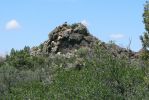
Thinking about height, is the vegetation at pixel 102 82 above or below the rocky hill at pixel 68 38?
below

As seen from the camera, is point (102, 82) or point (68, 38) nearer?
point (102, 82)

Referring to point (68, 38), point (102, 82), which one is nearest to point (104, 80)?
point (102, 82)

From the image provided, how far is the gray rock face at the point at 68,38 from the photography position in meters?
72.1

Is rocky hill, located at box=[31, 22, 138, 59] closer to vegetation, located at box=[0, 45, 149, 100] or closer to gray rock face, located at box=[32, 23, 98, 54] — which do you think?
gray rock face, located at box=[32, 23, 98, 54]

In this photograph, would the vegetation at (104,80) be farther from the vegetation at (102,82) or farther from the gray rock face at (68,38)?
the gray rock face at (68,38)

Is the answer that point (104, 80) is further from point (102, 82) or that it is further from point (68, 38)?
point (68, 38)

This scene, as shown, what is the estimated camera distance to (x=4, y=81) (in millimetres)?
51219

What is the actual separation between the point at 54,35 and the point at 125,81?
4500 cm

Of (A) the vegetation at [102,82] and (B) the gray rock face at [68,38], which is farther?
(B) the gray rock face at [68,38]

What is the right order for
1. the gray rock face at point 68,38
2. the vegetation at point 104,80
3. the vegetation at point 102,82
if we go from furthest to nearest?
1. the gray rock face at point 68,38
2. the vegetation at point 102,82
3. the vegetation at point 104,80

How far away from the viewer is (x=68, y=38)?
72250 mm

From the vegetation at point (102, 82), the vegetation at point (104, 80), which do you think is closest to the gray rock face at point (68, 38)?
the vegetation at point (104, 80)

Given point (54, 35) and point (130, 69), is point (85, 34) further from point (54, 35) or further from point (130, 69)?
point (130, 69)

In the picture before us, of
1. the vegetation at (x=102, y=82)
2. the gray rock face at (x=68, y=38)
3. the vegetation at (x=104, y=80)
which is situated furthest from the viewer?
the gray rock face at (x=68, y=38)
